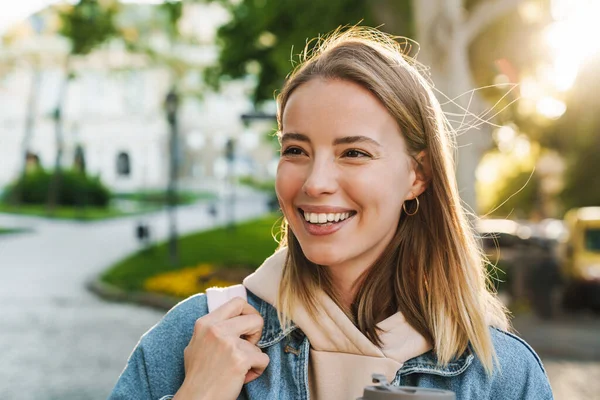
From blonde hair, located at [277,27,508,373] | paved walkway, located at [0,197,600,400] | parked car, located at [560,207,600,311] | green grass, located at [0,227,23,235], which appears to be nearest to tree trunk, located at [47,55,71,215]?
green grass, located at [0,227,23,235]

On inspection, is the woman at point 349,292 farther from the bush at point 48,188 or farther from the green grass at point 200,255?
the bush at point 48,188

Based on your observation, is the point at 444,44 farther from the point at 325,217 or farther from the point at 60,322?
the point at 325,217

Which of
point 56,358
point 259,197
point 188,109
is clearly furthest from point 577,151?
point 188,109

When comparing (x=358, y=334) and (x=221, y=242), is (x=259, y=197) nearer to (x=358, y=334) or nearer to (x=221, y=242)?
(x=221, y=242)

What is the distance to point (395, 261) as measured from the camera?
2.32 m

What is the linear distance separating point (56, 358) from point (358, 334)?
940 cm

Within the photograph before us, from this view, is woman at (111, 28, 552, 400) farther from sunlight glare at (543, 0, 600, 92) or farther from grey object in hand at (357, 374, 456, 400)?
sunlight glare at (543, 0, 600, 92)

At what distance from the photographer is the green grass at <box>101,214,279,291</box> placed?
57.8ft

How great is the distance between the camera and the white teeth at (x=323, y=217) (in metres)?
2.08

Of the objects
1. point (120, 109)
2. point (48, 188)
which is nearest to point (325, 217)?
point (48, 188)

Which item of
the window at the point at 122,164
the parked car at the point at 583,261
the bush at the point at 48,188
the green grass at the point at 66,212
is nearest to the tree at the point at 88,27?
the window at the point at 122,164

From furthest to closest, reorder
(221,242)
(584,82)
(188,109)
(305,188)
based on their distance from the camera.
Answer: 1. (188,109)
2. (221,242)
3. (584,82)
4. (305,188)

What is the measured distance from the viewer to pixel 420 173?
2283 millimetres

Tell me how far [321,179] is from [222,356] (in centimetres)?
46
